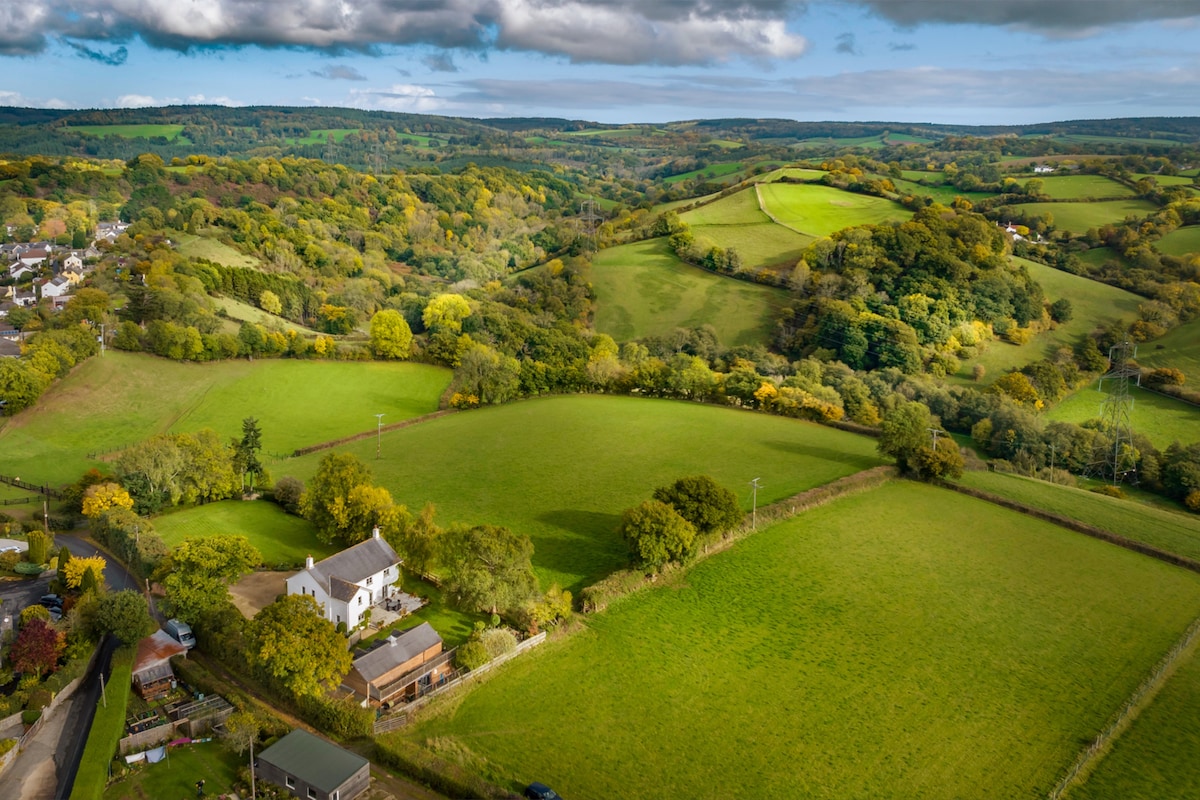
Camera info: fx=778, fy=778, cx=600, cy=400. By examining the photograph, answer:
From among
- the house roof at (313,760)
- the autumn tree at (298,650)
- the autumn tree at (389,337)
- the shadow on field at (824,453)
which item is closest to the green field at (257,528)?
the autumn tree at (298,650)

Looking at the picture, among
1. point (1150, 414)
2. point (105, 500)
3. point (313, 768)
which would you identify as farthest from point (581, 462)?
point (1150, 414)

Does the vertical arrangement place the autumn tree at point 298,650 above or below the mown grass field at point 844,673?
above

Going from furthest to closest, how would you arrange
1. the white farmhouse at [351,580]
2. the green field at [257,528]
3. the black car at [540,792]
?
1. the green field at [257,528]
2. the white farmhouse at [351,580]
3. the black car at [540,792]

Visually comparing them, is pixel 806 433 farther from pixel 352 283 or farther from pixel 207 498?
pixel 352 283

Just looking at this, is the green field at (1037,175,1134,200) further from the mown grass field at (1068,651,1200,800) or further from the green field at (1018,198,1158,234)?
the mown grass field at (1068,651,1200,800)

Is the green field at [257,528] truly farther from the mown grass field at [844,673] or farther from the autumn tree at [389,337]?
the autumn tree at [389,337]

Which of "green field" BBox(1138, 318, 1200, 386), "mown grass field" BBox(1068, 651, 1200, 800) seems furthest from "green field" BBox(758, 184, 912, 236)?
"mown grass field" BBox(1068, 651, 1200, 800)
